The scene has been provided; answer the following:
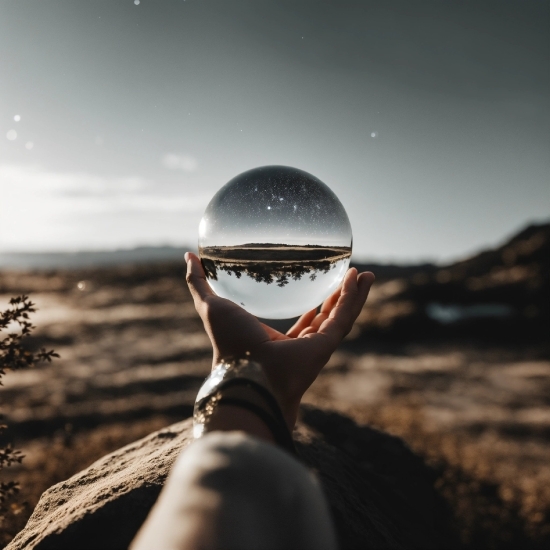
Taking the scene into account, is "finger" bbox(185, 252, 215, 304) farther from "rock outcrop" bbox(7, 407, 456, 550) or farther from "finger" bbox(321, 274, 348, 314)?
"rock outcrop" bbox(7, 407, 456, 550)

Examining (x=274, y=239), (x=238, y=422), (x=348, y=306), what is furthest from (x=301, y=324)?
(x=238, y=422)

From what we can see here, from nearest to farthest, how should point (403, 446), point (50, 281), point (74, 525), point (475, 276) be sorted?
point (74, 525)
point (403, 446)
point (475, 276)
point (50, 281)

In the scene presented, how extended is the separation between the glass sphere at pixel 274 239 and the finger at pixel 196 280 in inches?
4.7

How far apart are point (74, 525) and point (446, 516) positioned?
3.37 meters

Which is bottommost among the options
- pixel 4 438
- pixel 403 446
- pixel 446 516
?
pixel 4 438

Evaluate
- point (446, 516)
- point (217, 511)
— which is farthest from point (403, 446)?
point (217, 511)

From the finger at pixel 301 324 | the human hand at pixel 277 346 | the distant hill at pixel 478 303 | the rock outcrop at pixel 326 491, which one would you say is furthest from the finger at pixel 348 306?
the distant hill at pixel 478 303

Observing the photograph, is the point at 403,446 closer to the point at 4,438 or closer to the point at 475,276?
A: the point at 4,438

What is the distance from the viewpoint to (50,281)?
38906 millimetres

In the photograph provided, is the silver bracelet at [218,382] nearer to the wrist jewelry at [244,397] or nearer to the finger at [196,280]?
the wrist jewelry at [244,397]

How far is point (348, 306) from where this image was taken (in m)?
2.73

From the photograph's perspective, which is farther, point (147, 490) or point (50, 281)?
point (50, 281)

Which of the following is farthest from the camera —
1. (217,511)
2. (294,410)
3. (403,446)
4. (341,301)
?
(403,446)

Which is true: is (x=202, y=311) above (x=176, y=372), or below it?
above
